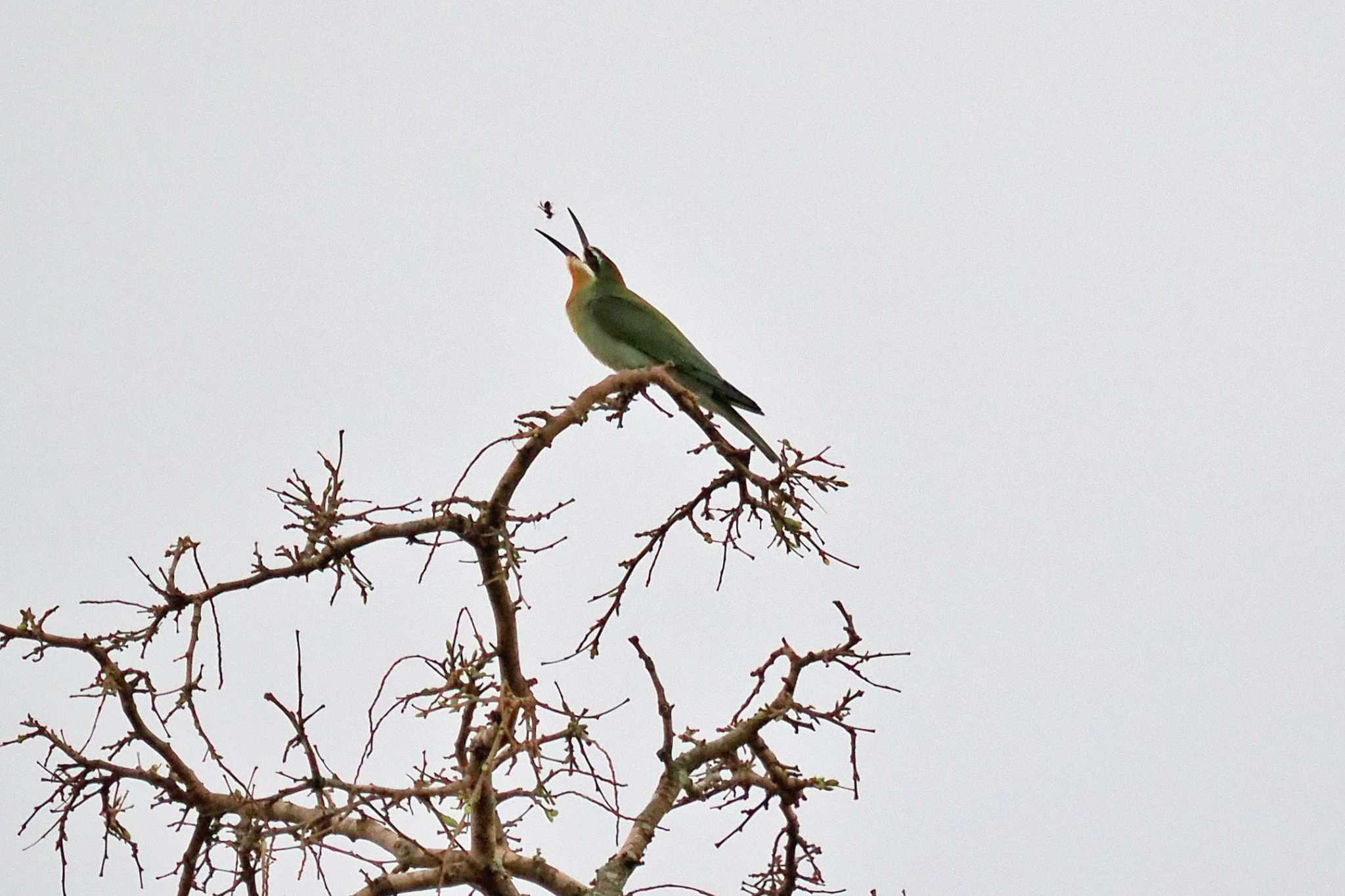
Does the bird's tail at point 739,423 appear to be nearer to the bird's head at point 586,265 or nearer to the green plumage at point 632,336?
the green plumage at point 632,336

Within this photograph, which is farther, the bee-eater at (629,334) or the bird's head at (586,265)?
the bird's head at (586,265)

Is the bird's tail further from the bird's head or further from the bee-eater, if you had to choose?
the bird's head

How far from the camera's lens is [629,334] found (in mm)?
7527

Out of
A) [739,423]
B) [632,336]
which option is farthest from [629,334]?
[739,423]

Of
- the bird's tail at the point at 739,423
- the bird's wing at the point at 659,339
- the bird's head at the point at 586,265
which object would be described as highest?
the bird's head at the point at 586,265

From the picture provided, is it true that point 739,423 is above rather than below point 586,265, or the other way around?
below

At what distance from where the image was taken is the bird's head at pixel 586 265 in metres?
8.44

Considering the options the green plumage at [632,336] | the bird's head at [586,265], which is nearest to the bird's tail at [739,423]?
the green plumage at [632,336]

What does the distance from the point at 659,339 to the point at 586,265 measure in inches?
50.8

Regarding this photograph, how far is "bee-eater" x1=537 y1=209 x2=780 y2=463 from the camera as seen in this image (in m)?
6.58

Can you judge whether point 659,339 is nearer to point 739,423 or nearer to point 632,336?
point 632,336

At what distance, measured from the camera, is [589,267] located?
8.52m

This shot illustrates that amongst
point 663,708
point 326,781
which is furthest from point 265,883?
point 663,708

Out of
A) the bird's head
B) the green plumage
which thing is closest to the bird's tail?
the green plumage
